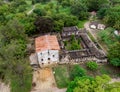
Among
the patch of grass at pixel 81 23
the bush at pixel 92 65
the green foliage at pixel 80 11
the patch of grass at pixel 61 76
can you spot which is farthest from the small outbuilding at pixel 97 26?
the patch of grass at pixel 61 76

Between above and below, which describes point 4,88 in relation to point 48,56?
below

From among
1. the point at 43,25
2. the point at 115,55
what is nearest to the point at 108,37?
the point at 115,55

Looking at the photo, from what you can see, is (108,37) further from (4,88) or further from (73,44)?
(4,88)

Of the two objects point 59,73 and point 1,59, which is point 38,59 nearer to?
point 59,73

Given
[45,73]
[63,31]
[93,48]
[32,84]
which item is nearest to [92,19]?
[63,31]

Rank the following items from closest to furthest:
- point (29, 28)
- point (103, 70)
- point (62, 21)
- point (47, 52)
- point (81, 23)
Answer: point (103, 70) → point (47, 52) → point (29, 28) → point (62, 21) → point (81, 23)

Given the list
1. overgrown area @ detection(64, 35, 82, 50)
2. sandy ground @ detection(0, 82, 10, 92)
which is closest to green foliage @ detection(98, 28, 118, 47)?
overgrown area @ detection(64, 35, 82, 50)
